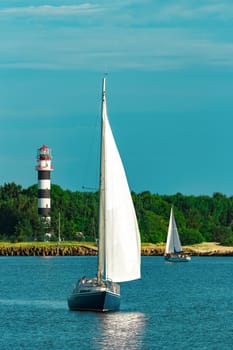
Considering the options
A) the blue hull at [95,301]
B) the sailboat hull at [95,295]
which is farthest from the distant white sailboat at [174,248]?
the sailboat hull at [95,295]

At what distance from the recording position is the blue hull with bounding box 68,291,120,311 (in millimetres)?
57491

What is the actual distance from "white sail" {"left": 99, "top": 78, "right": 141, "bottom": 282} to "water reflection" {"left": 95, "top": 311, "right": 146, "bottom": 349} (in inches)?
83.4

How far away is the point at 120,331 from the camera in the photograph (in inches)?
2137

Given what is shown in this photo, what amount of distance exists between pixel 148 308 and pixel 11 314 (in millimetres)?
8791

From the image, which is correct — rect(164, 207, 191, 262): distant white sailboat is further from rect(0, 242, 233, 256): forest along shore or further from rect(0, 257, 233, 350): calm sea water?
rect(0, 257, 233, 350): calm sea water

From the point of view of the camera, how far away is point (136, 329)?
5591 centimetres

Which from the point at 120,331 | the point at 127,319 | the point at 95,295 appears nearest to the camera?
the point at 120,331

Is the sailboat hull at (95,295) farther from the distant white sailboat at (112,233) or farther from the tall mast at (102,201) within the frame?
the tall mast at (102,201)

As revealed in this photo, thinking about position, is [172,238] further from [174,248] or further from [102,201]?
[102,201]

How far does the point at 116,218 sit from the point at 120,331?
631 cm

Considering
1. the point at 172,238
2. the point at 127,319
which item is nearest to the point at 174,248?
the point at 172,238

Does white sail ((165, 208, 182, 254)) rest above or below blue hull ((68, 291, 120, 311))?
above

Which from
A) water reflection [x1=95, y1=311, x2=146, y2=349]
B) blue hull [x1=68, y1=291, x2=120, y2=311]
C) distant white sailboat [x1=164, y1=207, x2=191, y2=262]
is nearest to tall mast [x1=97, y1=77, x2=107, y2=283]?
blue hull [x1=68, y1=291, x2=120, y2=311]

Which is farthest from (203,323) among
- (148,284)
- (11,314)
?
(148,284)
